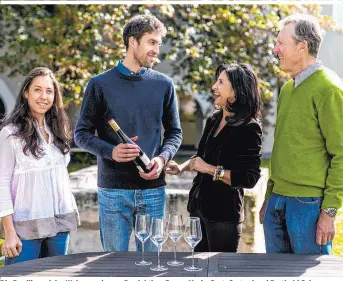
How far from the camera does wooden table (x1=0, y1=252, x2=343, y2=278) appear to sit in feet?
9.64

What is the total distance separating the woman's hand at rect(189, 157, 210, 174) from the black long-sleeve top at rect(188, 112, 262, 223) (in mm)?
69

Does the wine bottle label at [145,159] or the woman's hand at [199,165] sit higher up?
the wine bottle label at [145,159]

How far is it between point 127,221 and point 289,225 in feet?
3.15

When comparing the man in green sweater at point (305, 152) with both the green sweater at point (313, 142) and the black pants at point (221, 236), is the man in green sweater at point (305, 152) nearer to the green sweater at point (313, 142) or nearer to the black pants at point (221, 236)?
the green sweater at point (313, 142)

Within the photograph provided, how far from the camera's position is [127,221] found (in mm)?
3869

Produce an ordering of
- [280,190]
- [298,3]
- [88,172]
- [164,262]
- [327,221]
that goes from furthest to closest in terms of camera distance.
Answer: [298,3] → [88,172] → [280,190] → [327,221] → [164,262]

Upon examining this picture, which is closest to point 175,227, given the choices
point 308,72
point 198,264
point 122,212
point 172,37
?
point 198,264

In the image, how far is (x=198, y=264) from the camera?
10.2 ft

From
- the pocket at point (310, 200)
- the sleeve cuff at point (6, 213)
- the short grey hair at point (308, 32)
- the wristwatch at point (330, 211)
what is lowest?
the wristwatch at point (330, 211)

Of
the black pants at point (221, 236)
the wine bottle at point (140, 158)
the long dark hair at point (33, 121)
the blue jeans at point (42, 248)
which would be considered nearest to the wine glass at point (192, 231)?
the black pants at point (221, 236)

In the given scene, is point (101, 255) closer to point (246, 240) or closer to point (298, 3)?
point (246, 240)

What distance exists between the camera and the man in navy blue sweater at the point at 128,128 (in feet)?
12.7

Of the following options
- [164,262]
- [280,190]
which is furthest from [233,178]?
[164,262]

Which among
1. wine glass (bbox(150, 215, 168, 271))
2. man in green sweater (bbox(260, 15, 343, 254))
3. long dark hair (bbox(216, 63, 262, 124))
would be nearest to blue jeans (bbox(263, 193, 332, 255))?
man in green sweater (bbox(260, 15, 343, 254))
